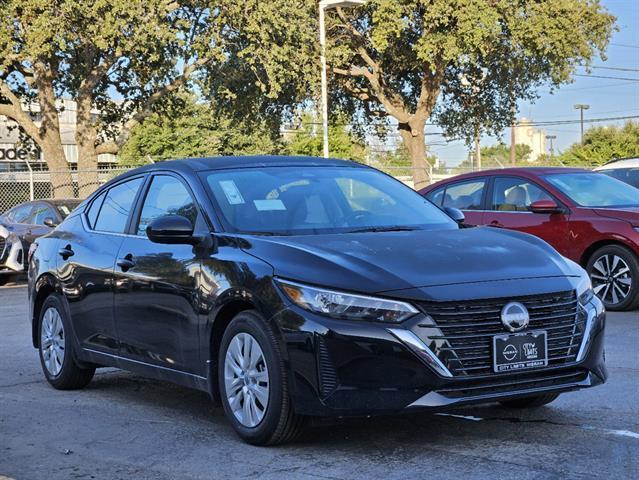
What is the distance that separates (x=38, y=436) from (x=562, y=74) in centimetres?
3814

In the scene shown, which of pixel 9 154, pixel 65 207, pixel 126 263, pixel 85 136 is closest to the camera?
pixel 126 263

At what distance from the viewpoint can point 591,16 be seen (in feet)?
127

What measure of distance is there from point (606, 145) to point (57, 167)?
1953 inches

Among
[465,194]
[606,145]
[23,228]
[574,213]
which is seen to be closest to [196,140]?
[606,145]

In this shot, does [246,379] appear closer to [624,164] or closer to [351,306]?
[351,306]

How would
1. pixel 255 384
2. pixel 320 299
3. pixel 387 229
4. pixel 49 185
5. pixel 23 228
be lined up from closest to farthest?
pixel 320 299 < pixel 255 384 < pixel 387 229 < pixel 23 228 < pixel 49 185

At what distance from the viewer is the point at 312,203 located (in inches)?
255

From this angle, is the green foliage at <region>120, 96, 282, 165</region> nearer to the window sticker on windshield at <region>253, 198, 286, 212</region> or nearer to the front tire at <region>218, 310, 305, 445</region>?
the window sticker on windshield at <region>253, 198, 286, 212</region>

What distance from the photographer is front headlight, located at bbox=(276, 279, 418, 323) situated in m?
5.14

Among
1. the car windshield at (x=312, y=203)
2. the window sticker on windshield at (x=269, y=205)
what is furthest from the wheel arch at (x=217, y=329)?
the window sticker on windshield at (x=269, y=205)

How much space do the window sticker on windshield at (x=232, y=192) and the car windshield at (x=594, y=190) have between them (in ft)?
21.9

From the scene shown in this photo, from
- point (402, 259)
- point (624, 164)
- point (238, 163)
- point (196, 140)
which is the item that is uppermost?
point (238, 163)

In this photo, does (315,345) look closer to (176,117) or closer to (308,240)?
(308,240)

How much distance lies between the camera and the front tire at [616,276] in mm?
11688
